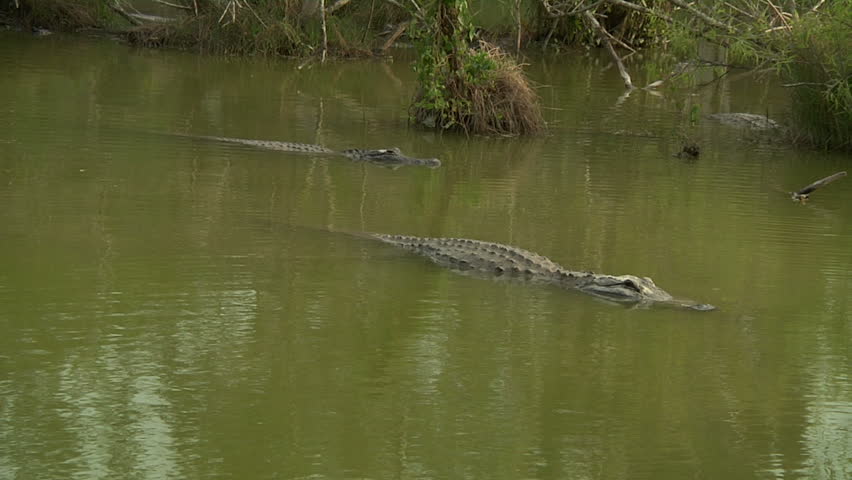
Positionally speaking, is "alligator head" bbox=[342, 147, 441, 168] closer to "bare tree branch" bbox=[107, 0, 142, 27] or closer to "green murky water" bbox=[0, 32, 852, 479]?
"green murky water" bbox=[0, 32, 852, 479]

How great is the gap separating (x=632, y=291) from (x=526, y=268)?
69 centimetres

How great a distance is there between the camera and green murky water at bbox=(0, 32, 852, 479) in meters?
4.73

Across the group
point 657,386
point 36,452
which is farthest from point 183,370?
point 657,386

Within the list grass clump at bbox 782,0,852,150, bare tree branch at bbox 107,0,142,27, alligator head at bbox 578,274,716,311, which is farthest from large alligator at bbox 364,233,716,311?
bare tree branch at bbox 107,0,142,27

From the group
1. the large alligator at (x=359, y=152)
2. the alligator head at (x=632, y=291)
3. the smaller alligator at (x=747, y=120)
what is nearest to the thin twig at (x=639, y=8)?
the smaller alligator at (x=747, y=120)

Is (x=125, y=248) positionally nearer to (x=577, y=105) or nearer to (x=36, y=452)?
(x=36, y=452)

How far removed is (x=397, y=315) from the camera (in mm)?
6395

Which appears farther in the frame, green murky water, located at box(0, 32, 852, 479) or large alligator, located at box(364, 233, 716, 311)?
large alligator, located at box(364, 233, 716, 311)

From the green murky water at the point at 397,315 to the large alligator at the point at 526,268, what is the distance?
0.13 meters

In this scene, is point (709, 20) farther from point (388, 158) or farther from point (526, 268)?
point (526, 268)

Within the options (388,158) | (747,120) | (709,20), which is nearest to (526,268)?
(388,158)

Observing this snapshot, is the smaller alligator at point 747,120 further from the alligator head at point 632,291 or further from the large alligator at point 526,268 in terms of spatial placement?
the alligator head at point 632,291

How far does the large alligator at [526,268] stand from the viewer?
22.4 feet

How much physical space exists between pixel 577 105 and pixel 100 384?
10456mm
